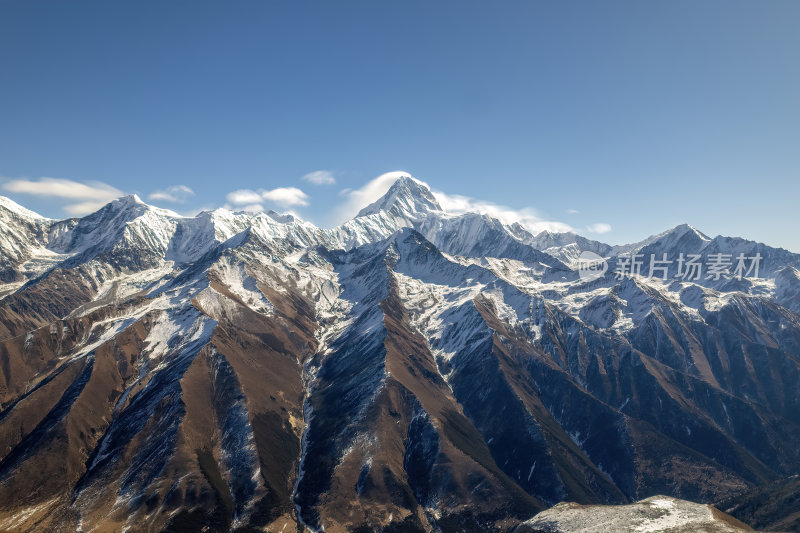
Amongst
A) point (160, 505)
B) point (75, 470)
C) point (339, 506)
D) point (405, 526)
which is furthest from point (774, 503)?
point (75, 470)

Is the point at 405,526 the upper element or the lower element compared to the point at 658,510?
lower

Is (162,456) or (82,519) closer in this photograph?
(82,519)

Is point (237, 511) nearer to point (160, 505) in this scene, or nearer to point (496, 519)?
point (160, 505)

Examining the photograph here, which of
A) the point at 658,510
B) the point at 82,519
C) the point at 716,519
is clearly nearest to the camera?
the point at 716,519

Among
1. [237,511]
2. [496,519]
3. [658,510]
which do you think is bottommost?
[496,519]

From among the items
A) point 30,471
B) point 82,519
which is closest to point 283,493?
point 82,519

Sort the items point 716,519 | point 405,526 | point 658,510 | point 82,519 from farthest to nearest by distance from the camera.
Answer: point 405,526 < point 82,519 < point 658,510 < point 716,519
